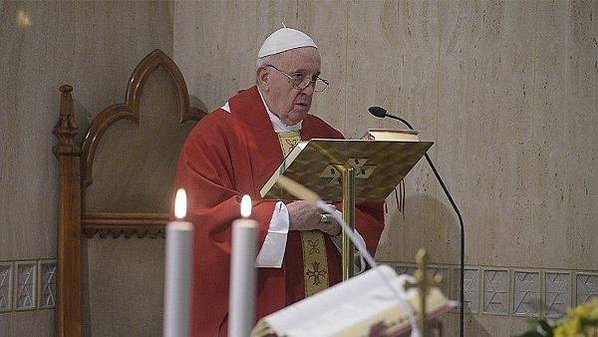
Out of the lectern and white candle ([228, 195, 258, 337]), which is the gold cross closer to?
white candle ([228, 195, 258, 337])

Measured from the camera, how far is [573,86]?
243 inches

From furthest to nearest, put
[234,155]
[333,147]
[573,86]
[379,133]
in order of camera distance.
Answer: [573,86] < [234,155] < [379,133] < [333,147]

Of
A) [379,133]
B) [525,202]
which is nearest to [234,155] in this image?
[379,133]

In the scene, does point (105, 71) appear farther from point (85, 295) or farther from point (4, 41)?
point (85, 295)

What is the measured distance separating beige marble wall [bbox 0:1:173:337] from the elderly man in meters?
0.90

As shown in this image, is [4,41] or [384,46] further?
[384,46]

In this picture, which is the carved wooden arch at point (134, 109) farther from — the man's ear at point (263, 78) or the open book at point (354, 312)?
the open book at point (354, 312)

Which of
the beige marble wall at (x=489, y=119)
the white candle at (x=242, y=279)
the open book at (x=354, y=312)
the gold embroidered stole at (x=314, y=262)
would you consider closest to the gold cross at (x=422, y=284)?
the open book at (x=354, y=312)

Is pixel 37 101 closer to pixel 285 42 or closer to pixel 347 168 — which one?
pixel 285 42

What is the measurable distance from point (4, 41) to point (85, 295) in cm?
140

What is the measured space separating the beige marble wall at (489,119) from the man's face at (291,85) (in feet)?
3.56

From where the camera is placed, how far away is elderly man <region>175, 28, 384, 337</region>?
5.14m

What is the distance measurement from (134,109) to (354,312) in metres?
4.51

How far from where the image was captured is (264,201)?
17.1 ft
